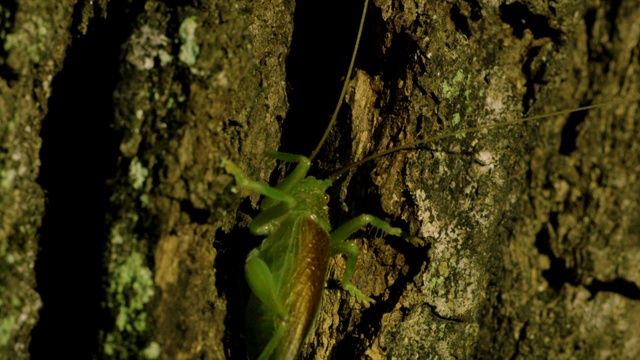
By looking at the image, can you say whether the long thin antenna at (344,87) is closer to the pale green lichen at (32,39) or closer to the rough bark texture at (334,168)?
the rough bark texture at (334,168)

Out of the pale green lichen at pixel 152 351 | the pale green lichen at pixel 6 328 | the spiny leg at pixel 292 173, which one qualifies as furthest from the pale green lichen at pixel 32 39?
the pale green lichen at pixel 152 351

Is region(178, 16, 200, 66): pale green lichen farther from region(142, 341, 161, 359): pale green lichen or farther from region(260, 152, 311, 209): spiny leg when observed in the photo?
region(142, 341, 161, 359): pale green lichen

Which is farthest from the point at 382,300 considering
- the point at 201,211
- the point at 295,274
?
the point at 201,211

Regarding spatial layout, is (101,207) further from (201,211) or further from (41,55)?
(41,55)

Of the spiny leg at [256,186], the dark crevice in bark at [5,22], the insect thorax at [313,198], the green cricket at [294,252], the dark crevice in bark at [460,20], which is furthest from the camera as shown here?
the insect thorax at [313,198]

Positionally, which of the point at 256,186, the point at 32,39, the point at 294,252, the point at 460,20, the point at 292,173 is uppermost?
the point at 460,20

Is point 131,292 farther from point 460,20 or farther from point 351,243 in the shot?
point 460,20

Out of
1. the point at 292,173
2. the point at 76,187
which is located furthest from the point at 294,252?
the point at 76,187
